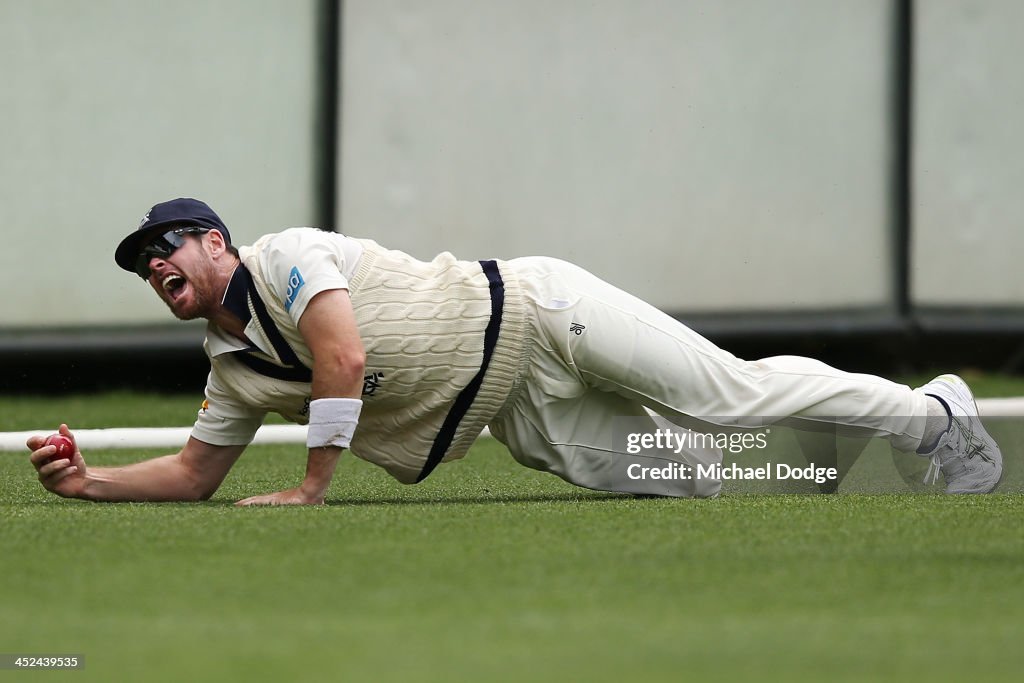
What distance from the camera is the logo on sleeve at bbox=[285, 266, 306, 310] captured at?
2736mm

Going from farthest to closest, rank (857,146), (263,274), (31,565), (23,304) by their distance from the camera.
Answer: (857,146) < (23,304) < (263,274) < (31,565)

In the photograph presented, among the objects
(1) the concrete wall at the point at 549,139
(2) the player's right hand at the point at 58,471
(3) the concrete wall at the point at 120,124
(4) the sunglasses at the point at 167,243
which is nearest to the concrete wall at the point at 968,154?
(1) the concrete wall at the point at 549,139

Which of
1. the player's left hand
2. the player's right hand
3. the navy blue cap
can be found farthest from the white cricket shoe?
the player's right hand

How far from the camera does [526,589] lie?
6.38 feet

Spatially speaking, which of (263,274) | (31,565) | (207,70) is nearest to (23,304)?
(207,70)

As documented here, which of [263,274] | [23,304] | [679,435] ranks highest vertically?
[263,274]

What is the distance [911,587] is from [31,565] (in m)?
1.18

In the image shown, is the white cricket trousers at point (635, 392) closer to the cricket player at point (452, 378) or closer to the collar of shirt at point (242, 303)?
the cricket player at point (452, 378)

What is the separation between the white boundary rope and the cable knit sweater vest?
122 cm

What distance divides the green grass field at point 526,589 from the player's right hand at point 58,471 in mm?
69

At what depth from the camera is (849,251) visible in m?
5.98

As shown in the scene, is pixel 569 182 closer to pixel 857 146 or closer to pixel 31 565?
pixel 857 146
